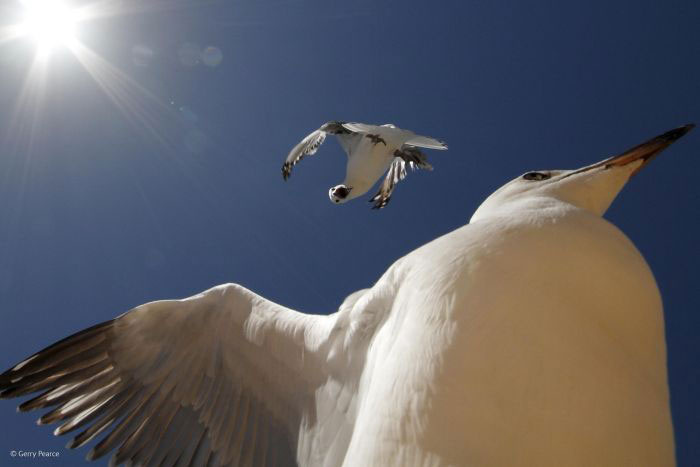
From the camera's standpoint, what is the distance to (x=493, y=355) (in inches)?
67.7

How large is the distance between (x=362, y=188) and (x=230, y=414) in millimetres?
6476

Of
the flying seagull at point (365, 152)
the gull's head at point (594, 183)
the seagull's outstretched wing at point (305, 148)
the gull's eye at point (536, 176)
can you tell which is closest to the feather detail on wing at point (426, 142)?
the flying seagull at point (365, 152)

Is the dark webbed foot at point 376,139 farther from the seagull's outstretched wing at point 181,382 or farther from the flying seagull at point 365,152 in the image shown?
the seagull's outstretched wing at point 181,382

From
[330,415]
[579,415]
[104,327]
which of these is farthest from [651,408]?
[104,327]

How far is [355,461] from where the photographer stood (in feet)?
6.20

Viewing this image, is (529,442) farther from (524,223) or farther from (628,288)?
(524,223)

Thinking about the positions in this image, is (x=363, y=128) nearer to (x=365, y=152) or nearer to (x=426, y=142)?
(x=365, y=152)

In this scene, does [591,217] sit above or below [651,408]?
above

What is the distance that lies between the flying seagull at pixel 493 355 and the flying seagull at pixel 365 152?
5.64 metres

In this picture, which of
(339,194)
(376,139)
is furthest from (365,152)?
(339,194)

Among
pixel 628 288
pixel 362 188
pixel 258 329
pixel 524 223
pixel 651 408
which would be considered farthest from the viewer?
pixel 362 188

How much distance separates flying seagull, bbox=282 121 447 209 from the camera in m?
9.02

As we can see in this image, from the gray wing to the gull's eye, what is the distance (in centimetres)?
642

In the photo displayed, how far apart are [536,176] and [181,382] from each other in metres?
2.24
